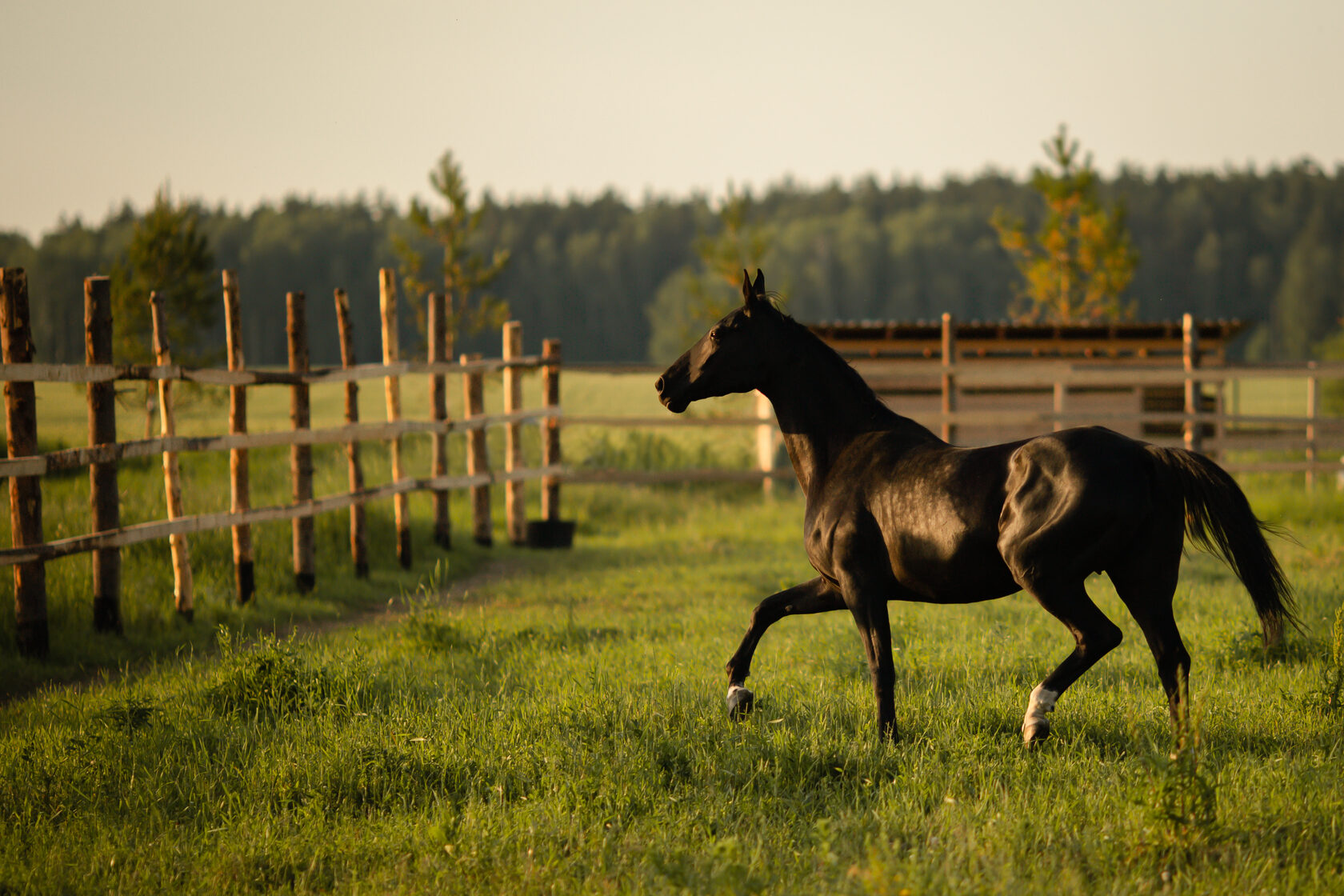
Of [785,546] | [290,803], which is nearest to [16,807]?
[290,803]

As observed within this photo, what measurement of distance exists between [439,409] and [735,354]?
7.23 metres

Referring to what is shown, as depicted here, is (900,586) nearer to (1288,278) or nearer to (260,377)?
(260,377)

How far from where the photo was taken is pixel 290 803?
3.74 metres

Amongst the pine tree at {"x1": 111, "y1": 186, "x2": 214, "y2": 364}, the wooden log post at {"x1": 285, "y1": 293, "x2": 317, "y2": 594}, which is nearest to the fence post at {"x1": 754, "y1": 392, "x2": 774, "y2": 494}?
the wooden log post at {"x1": 285, "y1": 293, "x2": 317, "y2": 594}

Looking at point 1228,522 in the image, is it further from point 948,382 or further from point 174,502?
point 948,382

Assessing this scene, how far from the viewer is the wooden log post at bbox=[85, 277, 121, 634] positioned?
7.00 metres

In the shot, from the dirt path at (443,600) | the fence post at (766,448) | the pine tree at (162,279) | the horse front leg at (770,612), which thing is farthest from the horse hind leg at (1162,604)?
the pine tree at (162,279)

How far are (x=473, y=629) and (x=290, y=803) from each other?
10.5ft

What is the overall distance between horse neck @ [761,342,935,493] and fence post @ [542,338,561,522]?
8.28 metres

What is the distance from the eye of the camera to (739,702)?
4652 millimetres

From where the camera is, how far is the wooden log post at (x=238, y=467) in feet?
27.1

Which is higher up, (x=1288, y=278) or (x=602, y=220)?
(x=602, y=220)

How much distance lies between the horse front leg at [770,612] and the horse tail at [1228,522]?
1516 millimetres

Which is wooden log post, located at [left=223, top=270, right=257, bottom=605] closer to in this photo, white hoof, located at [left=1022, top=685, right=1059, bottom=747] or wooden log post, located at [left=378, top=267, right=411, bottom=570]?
wooden log post, located at [left=378, top=267, right=411, bottom=570]
